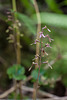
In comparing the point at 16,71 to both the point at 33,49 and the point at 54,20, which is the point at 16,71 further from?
the point at 33,49

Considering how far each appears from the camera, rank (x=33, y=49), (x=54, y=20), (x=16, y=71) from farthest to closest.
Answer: (x=33, y=49) → (x=54, y=20) → (x=16, y=71)

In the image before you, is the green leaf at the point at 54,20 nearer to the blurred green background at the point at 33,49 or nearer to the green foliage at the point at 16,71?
the blurred green background at the point at 33,49

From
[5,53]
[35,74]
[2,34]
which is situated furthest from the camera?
[5,53]

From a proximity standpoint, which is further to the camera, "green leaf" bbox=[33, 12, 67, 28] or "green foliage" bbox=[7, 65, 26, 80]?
"green leaf" bbox=[33, 12, 67, 28]

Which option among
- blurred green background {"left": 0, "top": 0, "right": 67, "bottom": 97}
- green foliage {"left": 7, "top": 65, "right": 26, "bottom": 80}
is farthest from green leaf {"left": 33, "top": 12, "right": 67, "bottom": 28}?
green foliage {"left": 7, "top": 65, "right": 26, "bottom": 80}

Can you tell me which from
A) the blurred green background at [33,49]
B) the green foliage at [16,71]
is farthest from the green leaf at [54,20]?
the green foliage at [16,71]

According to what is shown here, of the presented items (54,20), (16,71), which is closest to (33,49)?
(54,20)

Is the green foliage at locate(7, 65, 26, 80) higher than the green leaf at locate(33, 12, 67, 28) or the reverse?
the reverse

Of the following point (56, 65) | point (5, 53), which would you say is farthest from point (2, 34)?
point (56, 65)

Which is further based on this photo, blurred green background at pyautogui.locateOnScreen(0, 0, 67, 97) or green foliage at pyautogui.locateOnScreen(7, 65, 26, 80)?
blurred green background at pyautogui.locateOnScreen(0, 0, 67, 97)

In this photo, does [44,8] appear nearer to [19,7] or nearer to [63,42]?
[19,7]

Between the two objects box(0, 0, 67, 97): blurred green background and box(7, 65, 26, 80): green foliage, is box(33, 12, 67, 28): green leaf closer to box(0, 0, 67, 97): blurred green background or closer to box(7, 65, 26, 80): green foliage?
box(0, 0, 67, 97): blurred green background
